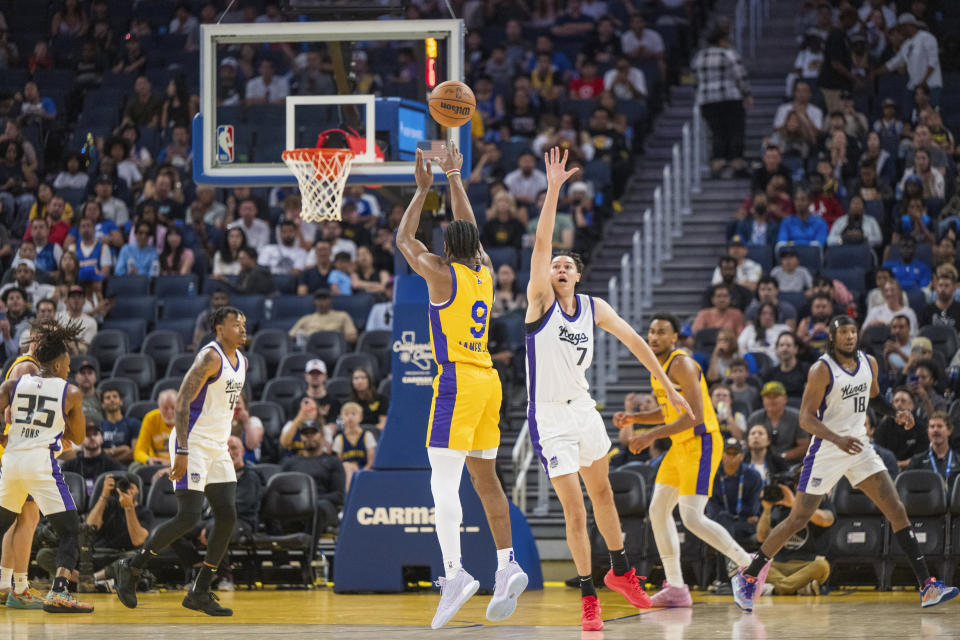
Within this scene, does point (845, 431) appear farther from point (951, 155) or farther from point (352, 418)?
point (951, 155)

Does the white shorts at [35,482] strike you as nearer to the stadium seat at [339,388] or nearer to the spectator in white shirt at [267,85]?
the stadium seat at [339,388]

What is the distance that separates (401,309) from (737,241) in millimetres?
6039

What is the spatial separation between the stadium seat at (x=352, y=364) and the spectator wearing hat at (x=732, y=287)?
12.5 ft

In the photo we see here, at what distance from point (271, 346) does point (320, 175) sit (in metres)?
5.60

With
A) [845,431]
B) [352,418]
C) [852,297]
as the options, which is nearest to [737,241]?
[852,297]

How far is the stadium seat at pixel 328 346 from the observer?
53.3 feet

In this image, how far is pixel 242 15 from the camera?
23453mm

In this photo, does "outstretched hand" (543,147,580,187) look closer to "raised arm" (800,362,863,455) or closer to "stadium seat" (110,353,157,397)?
"raised arm" (800,362,863,455)

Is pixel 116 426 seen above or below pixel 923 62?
below

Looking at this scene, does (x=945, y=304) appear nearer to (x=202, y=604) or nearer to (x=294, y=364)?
(x=294, y=364)

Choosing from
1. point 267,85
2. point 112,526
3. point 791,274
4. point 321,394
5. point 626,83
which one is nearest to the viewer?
point 112,526

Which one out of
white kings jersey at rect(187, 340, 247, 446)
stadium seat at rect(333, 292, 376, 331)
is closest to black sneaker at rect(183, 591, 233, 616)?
white kings jersey at rect(187, 340, 247, 446)

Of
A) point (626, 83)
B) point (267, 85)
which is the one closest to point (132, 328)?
point (267, 85)

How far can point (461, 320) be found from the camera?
8.44 m
